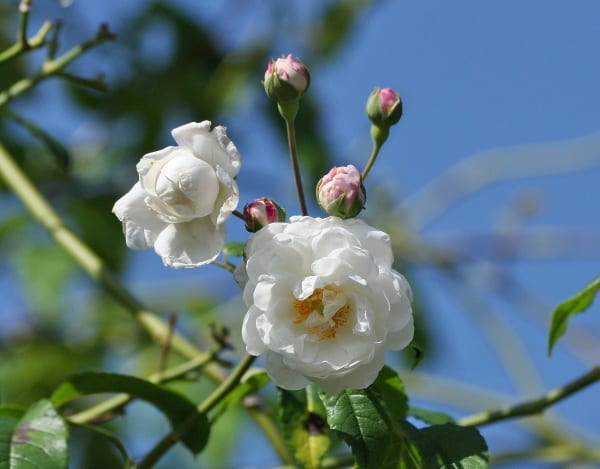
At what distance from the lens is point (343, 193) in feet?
3.42

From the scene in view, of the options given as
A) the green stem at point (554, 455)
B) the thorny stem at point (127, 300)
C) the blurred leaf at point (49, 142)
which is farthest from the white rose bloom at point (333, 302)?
the green stem at point (554, 455)

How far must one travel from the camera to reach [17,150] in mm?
2537

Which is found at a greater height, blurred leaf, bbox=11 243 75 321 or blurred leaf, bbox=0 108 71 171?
blurred leaf, bbox=0 108 71 171

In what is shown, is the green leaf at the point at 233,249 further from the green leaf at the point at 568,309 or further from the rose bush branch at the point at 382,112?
the green leaf at the point at 568,309

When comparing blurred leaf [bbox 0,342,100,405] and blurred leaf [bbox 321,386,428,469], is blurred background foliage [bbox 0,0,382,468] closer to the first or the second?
blurred leaf [bbox 0,342,100,405]

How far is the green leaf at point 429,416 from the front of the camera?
4.31ft

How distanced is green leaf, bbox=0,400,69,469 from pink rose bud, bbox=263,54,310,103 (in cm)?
46

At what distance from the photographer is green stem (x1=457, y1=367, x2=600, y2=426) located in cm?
131

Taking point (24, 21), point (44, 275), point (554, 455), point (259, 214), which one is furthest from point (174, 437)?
point (44, 275)

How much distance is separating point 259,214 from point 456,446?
0.34 meters

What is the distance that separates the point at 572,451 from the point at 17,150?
4.88 feet

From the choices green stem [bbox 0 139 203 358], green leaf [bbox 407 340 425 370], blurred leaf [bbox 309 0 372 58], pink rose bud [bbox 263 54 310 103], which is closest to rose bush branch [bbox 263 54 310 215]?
pink rose bud [bbox 263 54 310 103]

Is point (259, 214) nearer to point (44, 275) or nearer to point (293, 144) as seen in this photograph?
point (293, 144)

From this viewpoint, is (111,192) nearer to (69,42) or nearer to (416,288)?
(69,42)
